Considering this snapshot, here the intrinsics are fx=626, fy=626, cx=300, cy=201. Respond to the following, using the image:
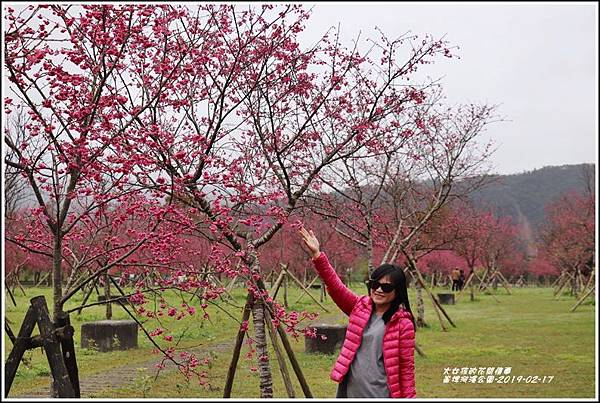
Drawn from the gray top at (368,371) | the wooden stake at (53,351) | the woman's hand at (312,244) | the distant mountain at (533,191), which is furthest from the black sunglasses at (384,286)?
the distant mountain at (533,191)

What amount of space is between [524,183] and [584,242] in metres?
39.8

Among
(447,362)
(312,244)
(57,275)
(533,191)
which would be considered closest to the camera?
(312,244)

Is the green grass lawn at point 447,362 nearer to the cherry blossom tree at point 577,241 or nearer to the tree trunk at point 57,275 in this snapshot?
the tree trunk at point 57,275

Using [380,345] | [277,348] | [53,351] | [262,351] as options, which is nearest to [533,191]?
[277,348]

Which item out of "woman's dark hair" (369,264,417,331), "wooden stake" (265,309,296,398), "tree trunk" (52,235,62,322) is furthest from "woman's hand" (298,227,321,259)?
"wooden stake" (265,309,296,398)

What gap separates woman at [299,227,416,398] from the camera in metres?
3.40

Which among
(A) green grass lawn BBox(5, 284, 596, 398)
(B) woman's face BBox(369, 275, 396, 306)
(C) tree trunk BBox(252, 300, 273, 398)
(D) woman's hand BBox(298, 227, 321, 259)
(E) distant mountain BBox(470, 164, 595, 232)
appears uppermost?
(E) distant mountain BBox(470, 164, 595, 232)

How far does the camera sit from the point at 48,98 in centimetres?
399

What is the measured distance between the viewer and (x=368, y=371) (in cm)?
342

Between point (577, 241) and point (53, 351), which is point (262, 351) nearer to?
point (53, 351)

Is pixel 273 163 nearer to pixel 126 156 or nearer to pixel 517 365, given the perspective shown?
pixel 126 156

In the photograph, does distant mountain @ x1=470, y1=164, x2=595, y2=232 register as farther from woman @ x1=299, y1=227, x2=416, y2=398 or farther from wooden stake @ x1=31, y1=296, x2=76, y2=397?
wooden stake @ x1=31, y1=296, x2=76, y2=397

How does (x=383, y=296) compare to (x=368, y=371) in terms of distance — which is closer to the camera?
(x=368, y=371)

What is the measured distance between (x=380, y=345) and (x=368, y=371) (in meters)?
0.15
